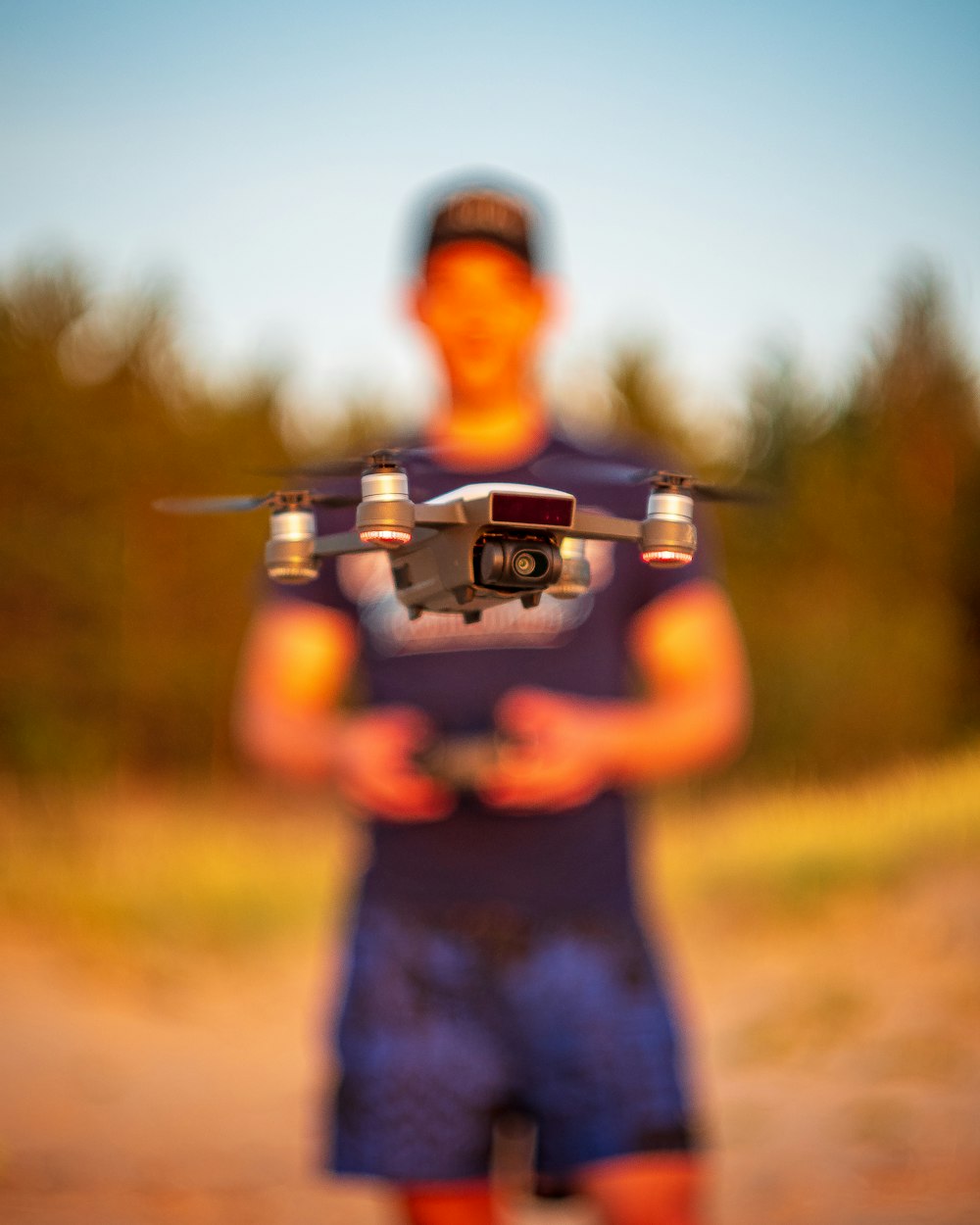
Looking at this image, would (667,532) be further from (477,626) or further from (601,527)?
(477,626)

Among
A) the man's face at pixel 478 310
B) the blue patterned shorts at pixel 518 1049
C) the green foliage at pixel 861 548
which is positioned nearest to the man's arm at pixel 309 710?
the blue patterned shorts at pixel 518 1049

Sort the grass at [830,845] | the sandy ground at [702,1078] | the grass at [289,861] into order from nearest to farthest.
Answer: the sandy ground at [702,1078] → the grass at [830,845] → the grass at [289,861]

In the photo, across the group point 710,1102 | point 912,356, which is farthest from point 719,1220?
point 912,356

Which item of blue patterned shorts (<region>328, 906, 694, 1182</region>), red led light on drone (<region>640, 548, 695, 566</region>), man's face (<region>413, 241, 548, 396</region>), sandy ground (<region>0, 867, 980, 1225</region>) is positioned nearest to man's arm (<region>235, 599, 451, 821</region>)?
blue patterned shorts (<region>328, 906, 694, 1182</region>)

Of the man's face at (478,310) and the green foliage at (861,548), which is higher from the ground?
the green foliage at (861,548)

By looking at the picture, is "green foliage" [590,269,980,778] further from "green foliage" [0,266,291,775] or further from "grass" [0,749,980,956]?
"green foliage" [0,266,291,775]

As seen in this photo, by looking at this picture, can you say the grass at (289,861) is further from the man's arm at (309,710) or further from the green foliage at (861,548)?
the man's arm at (309,710)

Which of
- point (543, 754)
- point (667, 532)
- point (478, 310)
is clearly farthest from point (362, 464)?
point (478, 310)

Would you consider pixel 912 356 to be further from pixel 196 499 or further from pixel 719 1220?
pixel 196 499
